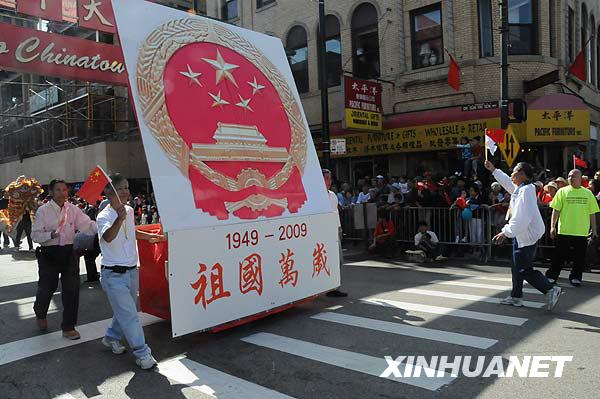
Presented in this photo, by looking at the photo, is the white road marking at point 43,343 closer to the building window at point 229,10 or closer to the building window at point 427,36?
the building window at point 427,36

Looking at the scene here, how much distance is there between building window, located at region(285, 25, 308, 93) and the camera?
20.8 meters

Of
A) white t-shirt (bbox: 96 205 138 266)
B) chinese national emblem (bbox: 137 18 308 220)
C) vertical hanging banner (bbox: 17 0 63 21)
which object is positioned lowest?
white t-shirt (bbox: 96 205 138 266)

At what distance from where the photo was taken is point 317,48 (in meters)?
20.0

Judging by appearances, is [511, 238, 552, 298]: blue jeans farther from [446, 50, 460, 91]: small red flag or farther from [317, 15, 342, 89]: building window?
[317, 15, 342, 89]: building window

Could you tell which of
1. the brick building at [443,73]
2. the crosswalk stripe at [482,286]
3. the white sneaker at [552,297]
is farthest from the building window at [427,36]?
the white sneaker at [552,297]

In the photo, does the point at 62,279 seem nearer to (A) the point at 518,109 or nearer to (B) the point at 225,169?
(B) the point at 225,169

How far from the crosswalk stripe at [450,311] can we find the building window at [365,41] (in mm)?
12983

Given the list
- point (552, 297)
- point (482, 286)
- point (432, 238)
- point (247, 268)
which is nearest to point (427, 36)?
point (432, 238)

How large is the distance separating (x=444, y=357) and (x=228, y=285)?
7.53 ft

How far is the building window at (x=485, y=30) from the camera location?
Result: 53.0 feet

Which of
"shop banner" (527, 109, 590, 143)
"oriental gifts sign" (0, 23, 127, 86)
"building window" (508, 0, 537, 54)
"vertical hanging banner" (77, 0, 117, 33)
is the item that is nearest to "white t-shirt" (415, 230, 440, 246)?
"shop banner" (527, 109, 590, 143)

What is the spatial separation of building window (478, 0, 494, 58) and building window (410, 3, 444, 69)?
1270mm

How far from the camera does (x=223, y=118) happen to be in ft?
19.1

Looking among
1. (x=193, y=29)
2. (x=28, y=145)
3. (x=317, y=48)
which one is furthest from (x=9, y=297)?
(x=28, y=145)
